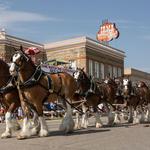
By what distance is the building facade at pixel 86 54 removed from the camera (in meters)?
57.3

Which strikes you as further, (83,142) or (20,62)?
(20,62)

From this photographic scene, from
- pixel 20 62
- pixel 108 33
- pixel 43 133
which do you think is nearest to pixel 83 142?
pixel 43 133

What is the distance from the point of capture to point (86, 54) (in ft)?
188

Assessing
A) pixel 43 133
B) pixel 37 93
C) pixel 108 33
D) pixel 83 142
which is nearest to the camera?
pixel 83 142

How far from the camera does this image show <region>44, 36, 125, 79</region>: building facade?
5734 centimetres

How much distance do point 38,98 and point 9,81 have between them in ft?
4.20

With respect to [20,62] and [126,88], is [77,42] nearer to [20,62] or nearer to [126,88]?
[126,88]

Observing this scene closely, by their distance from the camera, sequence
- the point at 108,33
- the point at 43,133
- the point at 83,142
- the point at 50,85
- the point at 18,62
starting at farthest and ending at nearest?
the point at 108,33
the point at 50,85
the point at 43,133
the point at 18,62
the point at 83,142

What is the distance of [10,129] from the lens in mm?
13883

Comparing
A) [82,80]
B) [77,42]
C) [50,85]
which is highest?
[77,42]

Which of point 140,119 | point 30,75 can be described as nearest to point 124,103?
point 140,119

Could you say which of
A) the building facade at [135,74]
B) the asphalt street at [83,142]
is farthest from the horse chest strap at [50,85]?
the building facade at [135,74]

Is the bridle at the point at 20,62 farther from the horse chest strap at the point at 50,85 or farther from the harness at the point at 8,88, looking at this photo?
the horse chest strap at the point at 50,85

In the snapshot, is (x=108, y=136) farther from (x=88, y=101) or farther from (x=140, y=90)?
(x=140, y=90)
